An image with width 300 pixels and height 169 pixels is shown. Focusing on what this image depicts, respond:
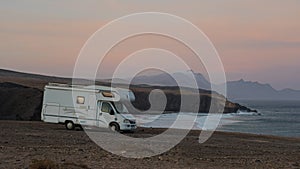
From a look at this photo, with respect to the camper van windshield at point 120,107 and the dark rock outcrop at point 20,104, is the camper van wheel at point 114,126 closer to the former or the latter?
the camper van windshield at point 120,107

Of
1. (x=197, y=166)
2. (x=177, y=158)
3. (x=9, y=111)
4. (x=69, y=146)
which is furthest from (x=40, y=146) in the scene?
(x=9, y=111)

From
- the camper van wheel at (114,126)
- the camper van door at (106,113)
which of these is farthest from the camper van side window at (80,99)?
the camper van wheel at (114,126)

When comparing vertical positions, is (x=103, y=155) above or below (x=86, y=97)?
below

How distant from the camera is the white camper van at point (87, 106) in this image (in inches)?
1199

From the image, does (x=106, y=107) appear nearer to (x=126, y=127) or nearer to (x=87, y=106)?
(x=87, y=106)

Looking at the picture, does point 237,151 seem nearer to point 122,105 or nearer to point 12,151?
point 12,151

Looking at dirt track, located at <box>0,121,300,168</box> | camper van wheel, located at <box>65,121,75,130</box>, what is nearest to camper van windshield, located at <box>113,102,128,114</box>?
camper van wheel, located at <box>65,121,75,130</box>

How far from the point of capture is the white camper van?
99.9ft

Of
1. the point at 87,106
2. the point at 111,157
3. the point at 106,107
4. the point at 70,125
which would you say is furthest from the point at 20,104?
the point at 111,157

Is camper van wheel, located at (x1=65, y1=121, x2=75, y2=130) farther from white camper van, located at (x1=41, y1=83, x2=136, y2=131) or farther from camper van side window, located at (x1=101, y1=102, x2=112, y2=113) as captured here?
camper van side window, located at (x1=101, y1=102, x2=112, y2=113)

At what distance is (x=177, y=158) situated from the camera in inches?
705

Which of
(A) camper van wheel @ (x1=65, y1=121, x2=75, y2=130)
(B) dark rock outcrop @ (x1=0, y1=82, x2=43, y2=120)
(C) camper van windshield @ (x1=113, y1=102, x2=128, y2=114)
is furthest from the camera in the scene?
(B) dark rock outcrop @ (x1=0, y1=82, x2=43, y2=120)

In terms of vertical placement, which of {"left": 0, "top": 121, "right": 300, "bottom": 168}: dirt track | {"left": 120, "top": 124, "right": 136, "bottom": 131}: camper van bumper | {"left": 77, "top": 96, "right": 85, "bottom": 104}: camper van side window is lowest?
{"left": 0, "top": 121, "right": 300, "bottom": 168}: dirt track

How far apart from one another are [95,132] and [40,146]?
31.5 ft
